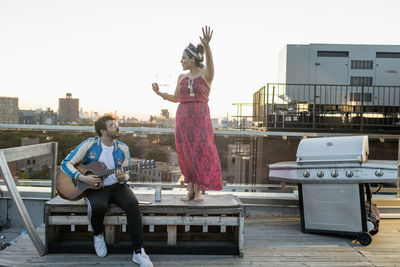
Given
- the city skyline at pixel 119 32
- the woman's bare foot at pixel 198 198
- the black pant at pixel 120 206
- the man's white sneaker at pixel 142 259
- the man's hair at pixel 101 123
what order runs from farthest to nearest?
the city skyline at pixel 119 32 < the woman's bare foot at pixel 198 198 < the man's hair at pixel 101 123 < the black pant at pixel 120 206 < the man's white sneaker at pixel 142 259

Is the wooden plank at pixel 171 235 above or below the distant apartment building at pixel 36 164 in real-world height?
below

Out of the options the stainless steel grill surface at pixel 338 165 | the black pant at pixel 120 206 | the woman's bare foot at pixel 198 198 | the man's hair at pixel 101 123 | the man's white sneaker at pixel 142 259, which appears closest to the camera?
the man's white sneaker at pixel 142 259

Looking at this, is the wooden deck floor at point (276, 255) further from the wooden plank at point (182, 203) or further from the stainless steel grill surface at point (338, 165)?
the stainless steel grill surface at point (338, 165)

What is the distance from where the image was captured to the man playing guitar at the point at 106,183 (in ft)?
8.07

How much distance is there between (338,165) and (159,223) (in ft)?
5.35

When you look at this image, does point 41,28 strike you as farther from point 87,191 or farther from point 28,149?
point 87,191

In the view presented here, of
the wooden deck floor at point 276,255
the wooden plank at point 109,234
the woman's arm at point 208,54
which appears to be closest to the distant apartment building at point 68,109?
the wooden deck floor at point 276,255

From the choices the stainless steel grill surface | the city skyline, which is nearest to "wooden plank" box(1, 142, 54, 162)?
the city skyline

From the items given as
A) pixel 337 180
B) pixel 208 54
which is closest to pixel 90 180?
pixel 208 54

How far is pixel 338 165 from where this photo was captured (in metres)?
3.04

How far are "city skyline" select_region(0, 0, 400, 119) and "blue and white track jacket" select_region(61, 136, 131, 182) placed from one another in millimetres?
2090

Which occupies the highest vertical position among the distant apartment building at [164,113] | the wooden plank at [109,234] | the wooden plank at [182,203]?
the distant apartment building at [164,113]

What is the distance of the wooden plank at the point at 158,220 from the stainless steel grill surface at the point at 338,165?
0.92 meters

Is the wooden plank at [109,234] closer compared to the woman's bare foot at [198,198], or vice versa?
the wooden plank at [109,234]
